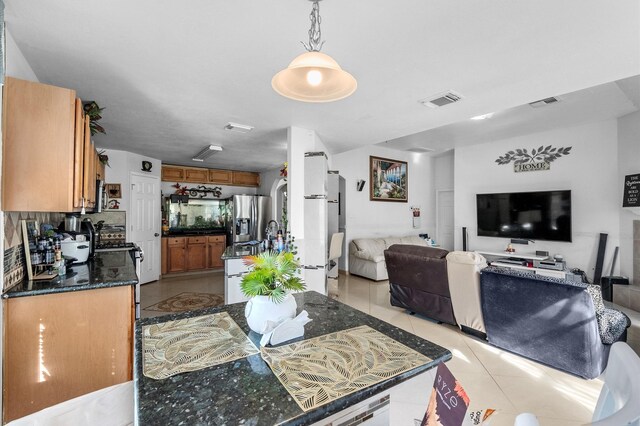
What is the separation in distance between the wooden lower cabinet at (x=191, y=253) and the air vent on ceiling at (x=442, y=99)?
207 inches

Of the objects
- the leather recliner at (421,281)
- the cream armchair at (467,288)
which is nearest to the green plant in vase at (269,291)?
the cream armchair at (467,288)

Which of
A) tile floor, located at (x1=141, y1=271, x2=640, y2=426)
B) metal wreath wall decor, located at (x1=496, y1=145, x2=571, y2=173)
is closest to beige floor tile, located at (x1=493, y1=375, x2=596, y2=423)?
tile floor, located at (x1=141, y1=271, x2=640, y2=426)

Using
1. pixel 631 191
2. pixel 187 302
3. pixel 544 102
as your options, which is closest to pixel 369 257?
pixel 187 302

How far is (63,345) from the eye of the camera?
5.97ft

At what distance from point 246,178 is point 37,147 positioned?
5.49 m

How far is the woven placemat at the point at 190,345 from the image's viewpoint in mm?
958

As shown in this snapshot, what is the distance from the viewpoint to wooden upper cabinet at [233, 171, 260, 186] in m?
7.07

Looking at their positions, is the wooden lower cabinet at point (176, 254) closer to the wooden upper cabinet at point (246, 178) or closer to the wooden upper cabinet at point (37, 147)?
the wooden upper cabinet at point (246, 178)

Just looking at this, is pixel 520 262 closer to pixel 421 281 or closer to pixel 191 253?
pixel 421 281

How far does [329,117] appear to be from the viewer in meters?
3.20

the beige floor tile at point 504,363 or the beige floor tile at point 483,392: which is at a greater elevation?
the beige floor tile at point 504,363

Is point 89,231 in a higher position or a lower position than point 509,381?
higher

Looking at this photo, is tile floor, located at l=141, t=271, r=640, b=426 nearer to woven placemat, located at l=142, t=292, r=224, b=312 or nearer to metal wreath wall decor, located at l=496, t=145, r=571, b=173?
woven placemat, located at l=142, t=292, r=224, b=312

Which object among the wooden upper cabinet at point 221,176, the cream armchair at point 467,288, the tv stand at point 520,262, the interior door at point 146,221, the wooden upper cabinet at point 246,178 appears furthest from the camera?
the wooden upper cabinet at point 246,178
